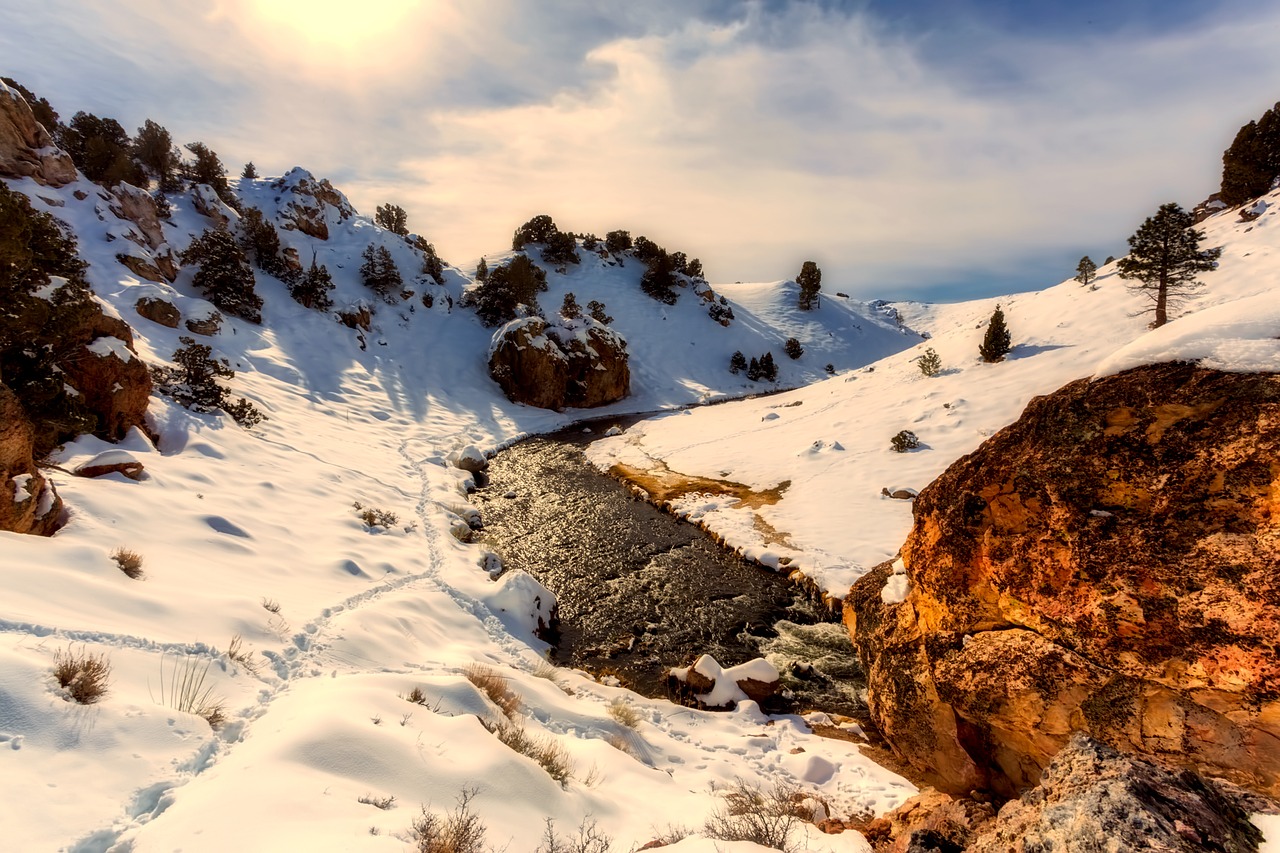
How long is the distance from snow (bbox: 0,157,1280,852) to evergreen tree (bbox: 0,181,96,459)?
0.89m

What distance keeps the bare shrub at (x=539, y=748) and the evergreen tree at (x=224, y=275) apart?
107 feet

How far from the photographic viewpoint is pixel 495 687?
7844 millimetres

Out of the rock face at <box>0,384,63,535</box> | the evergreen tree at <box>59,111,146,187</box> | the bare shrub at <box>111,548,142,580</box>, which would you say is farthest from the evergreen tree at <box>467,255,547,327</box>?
the bare shrub at <box>111,548,142,580</box>

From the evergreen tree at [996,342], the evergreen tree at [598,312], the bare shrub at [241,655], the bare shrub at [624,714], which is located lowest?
the bare shrub at [624,714]

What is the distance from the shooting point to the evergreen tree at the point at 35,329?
926 centimetres

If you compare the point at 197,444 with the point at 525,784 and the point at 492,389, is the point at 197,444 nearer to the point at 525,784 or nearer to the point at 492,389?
the point at 525,784

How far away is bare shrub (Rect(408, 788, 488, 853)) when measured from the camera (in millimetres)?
3855

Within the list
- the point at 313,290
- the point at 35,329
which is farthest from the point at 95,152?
the point at 35,329

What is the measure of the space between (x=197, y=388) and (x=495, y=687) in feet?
57.6

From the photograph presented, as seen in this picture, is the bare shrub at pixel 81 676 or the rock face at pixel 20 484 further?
the rock face at pixel 20 484

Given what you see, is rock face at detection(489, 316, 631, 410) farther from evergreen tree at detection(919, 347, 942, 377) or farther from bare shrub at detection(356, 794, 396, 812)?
bare shrub at detection(356, 794, 396, 812)

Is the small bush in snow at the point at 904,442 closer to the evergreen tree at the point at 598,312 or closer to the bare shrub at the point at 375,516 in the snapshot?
the bare shrub at the point at 375,516

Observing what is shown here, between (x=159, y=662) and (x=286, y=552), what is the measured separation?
611 cm

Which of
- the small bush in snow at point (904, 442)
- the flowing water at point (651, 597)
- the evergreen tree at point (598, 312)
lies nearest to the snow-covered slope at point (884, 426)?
the small bush in snow at point (904, 442)
